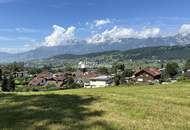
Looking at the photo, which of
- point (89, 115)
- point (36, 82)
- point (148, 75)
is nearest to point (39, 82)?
point (36, 82)

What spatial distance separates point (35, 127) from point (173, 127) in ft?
12.6

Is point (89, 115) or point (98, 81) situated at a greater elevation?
point (89, 115)

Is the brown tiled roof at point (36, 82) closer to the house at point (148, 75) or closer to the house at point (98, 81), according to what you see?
the house at point (98, 81)

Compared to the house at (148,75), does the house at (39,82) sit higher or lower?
lower

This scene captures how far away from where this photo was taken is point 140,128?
34.4 ft

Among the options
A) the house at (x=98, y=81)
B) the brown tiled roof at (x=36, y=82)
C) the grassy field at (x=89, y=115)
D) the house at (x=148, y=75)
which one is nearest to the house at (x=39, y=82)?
the brown tiled roof at (x=36, y=82)

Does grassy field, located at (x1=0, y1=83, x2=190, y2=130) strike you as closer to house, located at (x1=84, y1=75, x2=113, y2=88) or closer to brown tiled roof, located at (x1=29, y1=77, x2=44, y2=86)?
house, located at (x1=84, y1=75, x2=113, y2=88)

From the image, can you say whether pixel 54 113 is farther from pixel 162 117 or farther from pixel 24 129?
pixel 162 117

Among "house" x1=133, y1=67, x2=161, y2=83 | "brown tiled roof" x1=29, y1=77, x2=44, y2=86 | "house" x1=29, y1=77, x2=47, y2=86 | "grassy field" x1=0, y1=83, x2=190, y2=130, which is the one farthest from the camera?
"house" x1=29, y1=77, x2=47, y2=86

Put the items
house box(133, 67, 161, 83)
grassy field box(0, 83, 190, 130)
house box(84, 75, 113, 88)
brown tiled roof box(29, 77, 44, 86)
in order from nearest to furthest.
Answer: grassy field box(0, 83, 190, 130) → house box(133, 67, 161, 83) → house box(84, 75, 113, 88) → brown tiled roof box(29, 77, 44, 86)

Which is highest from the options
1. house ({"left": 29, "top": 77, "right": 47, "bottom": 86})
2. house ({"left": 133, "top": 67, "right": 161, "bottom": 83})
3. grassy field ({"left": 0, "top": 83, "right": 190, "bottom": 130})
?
grassy field ({"left": 0, "top": 83, "right": 190, "bottom": 130})

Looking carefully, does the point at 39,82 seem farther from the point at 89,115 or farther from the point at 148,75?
the point at 89,115

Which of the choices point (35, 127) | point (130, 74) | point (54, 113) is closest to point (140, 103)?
point (54, 113)

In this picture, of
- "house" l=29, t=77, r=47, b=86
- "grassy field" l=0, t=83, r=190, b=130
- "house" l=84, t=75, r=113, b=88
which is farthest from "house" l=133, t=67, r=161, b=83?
"grassy field" l=0, t=83, r=190, b=130
